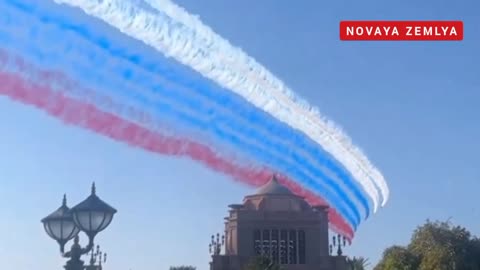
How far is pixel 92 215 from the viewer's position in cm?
1264

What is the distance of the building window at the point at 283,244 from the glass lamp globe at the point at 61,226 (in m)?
60.3

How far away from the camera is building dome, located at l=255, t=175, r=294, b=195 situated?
249 feet

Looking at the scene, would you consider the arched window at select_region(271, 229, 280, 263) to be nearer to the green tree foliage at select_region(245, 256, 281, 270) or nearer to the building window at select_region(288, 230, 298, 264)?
the building window at select_region(288, 230, 298, 264)

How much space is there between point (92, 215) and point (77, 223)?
0.45 m

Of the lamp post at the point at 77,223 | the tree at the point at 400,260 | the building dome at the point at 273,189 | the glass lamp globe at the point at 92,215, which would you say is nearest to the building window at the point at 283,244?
the building dome at the point at 273,189

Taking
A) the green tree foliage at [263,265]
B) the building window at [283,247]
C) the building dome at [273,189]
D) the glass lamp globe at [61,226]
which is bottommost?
the glass lamp globe at [61,226]

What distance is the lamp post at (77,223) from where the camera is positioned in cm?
1266

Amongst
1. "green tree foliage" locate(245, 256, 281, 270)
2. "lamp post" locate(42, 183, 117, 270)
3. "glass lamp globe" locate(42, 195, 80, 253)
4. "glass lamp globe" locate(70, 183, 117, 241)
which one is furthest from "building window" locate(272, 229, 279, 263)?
"glass lamp globe" locate(70, 183, 117, 241)

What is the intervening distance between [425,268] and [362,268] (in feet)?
97.2

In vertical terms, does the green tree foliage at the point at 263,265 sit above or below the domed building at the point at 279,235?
below

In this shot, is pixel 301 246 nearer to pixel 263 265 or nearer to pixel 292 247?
pixel 292 247

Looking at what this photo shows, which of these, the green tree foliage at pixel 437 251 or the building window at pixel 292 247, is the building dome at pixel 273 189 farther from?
the green tree foliage at pixel 437 251

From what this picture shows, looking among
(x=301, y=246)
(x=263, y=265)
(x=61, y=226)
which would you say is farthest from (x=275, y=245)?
(x=61, y=226)

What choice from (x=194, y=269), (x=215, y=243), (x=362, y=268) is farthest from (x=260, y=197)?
(x=194, y=269)
